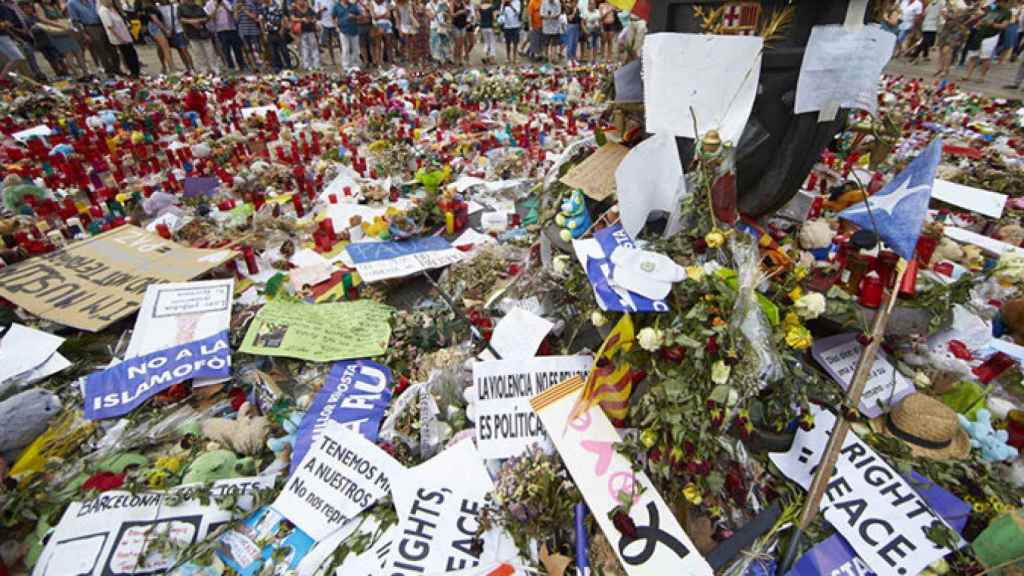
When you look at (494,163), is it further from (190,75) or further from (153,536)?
(190,75)

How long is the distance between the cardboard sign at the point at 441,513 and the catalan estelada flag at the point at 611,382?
56 centimetres

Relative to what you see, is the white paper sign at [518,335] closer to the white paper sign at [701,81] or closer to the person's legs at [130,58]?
the white paper sign at [701,81]

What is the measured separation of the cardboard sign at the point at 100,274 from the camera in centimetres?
340

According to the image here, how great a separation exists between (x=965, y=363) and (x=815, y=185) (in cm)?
254

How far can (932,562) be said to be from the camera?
193 cm

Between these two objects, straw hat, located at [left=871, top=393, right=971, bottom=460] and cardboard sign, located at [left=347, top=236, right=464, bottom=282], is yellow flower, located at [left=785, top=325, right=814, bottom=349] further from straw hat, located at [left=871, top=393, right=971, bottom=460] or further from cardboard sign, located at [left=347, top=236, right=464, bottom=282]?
cardboard sign, located at [left=347, top=236, right=464, bottom=282]

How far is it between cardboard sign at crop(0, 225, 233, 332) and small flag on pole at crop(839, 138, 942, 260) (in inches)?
168

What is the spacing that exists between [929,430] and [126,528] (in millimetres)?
3648

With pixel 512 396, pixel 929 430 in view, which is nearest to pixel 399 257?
pixel 512 396

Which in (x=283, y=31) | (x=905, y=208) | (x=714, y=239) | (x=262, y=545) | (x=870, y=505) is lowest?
(x=262, y=545)

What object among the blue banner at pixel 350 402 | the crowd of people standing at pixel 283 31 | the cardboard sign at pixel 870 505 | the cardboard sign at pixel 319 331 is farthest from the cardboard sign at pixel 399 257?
the crowd of people standing at pixel 283 31

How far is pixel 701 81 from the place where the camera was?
8.03 ft

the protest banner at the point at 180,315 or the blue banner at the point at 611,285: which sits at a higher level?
the blue banner at the point at 611,285

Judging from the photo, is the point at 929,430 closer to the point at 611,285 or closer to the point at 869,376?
the point at 869,376
